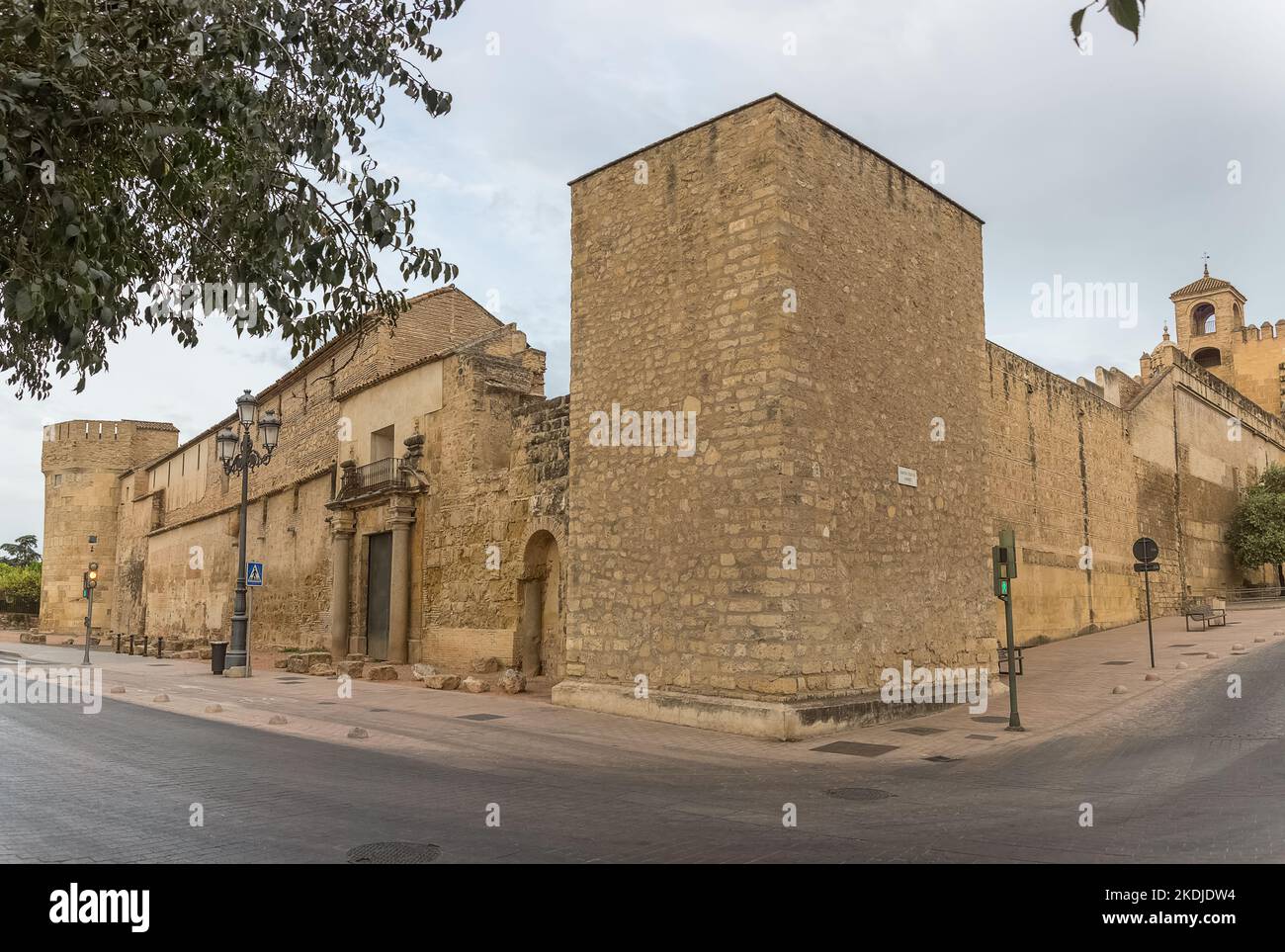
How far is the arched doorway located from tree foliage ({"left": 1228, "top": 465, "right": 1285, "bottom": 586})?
2989cm

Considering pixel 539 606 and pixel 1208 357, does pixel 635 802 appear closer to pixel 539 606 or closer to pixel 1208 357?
pixel 539 606

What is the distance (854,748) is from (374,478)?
1537 cm

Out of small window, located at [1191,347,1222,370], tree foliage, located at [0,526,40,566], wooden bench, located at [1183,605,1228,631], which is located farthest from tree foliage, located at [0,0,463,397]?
tree foliage, located at [0,526,40,566]

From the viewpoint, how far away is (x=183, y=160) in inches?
232

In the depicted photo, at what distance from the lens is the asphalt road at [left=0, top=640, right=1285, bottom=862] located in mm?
5477

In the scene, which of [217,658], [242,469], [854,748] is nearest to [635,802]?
[854,748]

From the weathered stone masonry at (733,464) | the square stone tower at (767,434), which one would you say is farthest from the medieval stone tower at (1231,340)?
the square stone tower at (767,434)

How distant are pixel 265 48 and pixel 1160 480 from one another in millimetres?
30879

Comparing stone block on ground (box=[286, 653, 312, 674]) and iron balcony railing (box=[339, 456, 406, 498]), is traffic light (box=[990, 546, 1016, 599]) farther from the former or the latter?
stone block on ground (box=[286, 653, 312, 674])

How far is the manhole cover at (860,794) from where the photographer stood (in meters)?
7.34

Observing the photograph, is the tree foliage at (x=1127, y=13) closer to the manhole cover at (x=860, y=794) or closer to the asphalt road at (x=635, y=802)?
the asphalt road at (x=635, y=802)

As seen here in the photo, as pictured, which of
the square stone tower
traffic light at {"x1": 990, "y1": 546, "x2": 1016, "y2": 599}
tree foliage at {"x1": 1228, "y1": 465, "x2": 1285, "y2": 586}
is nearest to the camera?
the square stone tower

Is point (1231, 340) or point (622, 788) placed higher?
point (1231, 340)
